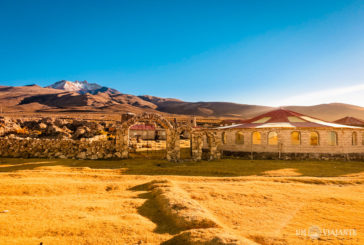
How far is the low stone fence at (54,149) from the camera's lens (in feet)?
59.7

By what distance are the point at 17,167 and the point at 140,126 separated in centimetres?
2896

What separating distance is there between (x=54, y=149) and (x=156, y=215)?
647 inches

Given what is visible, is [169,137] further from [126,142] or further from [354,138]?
[354,138]

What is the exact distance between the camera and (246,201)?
7.66m

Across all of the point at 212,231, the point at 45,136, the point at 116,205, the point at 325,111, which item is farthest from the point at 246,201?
the point at 325,111

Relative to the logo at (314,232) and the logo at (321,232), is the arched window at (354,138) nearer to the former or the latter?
the logo at (321,232)

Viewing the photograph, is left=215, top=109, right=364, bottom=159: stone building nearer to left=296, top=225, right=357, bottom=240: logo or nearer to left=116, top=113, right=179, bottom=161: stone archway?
left=116, top=113, right=179, bottom=161: stone archway

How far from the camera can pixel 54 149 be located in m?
18.3

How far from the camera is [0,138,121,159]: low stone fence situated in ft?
59.7

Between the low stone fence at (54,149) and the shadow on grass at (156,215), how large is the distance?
1199 cm

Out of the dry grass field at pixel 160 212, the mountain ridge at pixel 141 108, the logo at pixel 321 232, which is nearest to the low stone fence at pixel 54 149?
the dry grass field at pixel 160 212

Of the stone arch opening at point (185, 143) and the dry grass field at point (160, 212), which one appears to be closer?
the dry grass field at point (160, 212)

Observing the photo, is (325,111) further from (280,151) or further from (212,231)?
(212,231)

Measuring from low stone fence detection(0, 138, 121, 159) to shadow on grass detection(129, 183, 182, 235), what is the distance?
1199cm
